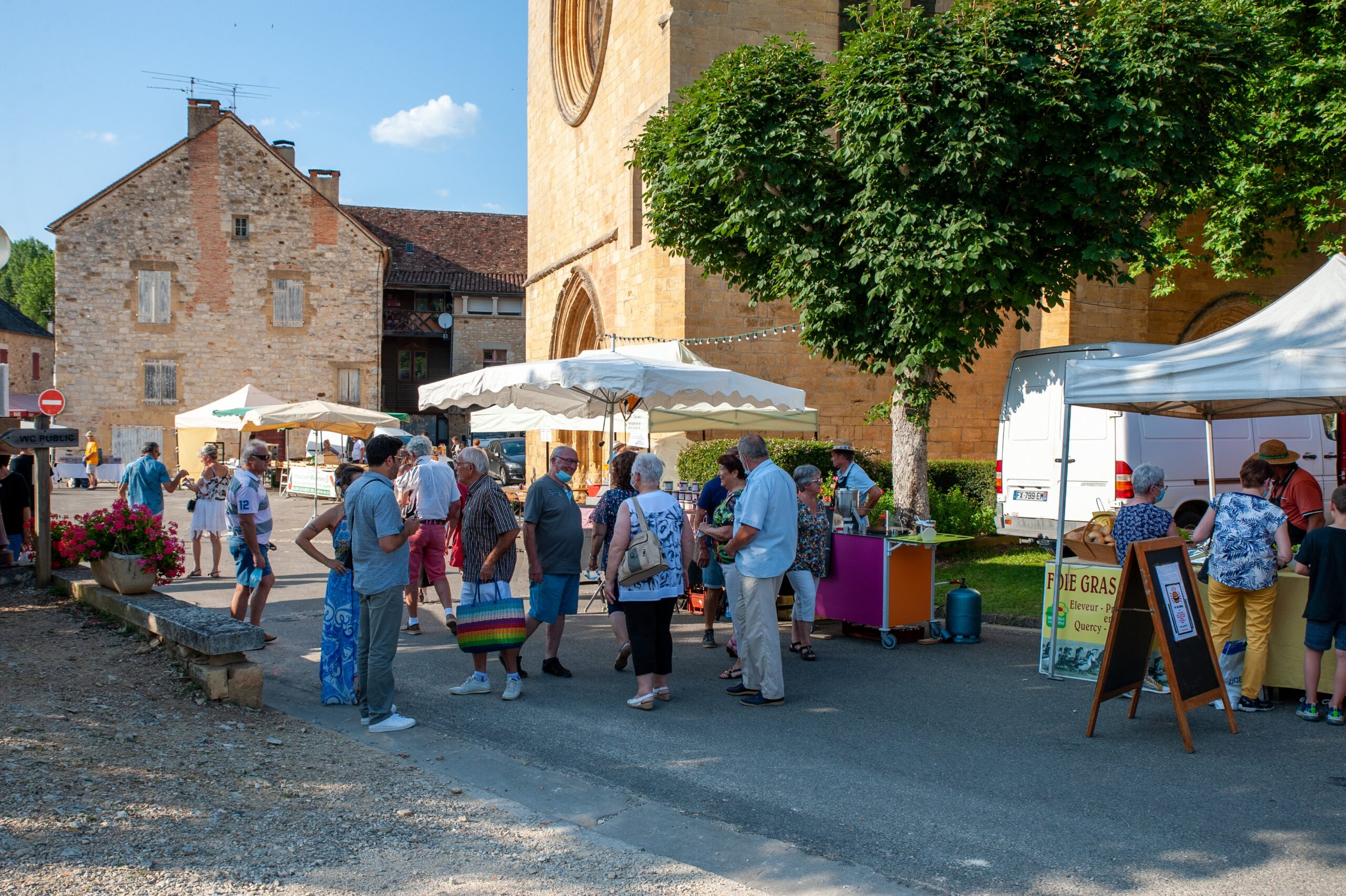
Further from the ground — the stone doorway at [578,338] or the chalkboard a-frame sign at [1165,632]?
the stone doorway at [578,338]

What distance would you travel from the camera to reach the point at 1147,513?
673cm

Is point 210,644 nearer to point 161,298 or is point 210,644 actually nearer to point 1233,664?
point 1233,664

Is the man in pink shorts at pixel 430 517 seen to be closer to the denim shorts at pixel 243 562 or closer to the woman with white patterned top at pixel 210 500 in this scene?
the denim shorts at pixel 243 562

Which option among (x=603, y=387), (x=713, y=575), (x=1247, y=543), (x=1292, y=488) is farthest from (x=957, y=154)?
(x=1247, y=543)

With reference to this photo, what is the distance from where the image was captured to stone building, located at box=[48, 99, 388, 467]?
33562 mm

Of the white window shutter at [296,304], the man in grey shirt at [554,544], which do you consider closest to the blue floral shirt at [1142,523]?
the man in grey shirt at [554,544]

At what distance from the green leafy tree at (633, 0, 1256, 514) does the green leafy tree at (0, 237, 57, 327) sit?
197ft

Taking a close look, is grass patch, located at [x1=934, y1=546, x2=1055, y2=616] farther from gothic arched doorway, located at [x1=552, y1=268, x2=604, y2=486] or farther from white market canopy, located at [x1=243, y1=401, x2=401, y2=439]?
white market canopy, located at [x1=243, y1=401, x2=401, y2=439]

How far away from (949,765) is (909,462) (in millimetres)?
6985

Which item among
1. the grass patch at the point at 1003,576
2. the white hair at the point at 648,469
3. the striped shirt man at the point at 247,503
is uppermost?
the white hair at the point at 648,469

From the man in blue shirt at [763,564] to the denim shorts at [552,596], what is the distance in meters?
1.25

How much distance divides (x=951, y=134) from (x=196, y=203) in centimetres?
3160

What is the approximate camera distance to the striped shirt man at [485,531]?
6602 mm

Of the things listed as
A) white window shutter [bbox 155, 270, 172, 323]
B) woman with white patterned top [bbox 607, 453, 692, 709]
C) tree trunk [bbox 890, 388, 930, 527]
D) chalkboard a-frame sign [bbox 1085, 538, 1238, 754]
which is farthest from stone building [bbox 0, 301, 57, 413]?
chalkboard a-frame sign [bbox 1085, 538, 1238, 754]
